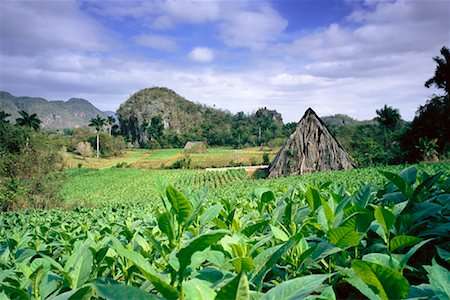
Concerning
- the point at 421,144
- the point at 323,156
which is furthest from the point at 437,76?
the point at 323,156

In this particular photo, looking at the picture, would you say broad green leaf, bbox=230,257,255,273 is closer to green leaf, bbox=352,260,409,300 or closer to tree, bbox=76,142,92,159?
green leaf, bbox=352,260,409,300

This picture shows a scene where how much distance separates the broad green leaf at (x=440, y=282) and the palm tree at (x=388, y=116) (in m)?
56.7

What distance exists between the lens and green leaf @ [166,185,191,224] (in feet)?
2.81

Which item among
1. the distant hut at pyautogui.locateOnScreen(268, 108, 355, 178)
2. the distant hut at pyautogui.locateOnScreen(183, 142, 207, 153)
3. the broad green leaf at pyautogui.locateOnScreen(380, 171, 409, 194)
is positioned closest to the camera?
the broad green leaf at pyautogui.locateOnScreen(380, 171, 409, 194)

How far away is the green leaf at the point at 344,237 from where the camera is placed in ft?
2.93

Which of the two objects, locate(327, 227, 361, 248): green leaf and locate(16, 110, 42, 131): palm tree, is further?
locate(16, 110, 42, 131): palm tree

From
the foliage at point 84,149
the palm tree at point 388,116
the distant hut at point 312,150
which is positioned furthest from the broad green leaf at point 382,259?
the foliage at point 84,149

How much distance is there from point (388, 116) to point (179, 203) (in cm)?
5683

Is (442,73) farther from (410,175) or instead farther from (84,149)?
(84,149)

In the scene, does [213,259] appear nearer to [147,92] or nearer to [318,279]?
[318,279]

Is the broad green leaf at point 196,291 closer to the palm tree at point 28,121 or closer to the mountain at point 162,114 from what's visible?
the palm tree at point 28,121

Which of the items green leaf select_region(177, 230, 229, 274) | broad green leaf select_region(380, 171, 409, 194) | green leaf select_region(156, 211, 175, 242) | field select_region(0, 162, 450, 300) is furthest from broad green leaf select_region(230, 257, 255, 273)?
broad green leaf select_region(380, 171, 409, 194)

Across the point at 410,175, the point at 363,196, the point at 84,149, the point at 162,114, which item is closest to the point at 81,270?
the point at 363,196

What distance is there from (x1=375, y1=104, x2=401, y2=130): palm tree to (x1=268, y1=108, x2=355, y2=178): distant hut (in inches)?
1093
